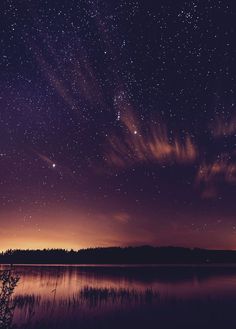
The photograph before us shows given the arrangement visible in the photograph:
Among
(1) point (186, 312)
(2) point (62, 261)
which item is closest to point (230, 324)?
(1) point (186, 312)

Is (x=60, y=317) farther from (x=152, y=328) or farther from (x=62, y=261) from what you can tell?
(x=62, y=261)

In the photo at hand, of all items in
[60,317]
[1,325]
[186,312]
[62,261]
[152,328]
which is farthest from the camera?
[62,261]

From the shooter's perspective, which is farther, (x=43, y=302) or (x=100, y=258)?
(x=100, y=258)

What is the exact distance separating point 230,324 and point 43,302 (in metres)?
16.2

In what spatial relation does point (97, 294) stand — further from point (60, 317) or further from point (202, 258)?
point (202, 258)

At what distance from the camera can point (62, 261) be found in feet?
485

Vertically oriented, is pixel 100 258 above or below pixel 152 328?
above

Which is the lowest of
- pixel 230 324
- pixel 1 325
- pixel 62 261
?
pixel 230 324

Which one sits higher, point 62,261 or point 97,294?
point 62,261

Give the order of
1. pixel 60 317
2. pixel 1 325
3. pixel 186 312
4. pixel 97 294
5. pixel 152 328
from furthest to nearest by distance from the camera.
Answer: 1. pixel 97 294
2. pixel 186 312
3. pixel 60 317
4. pixel 152 328
5. pixel 1 325

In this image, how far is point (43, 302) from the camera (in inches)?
1138

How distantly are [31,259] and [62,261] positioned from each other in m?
14.2

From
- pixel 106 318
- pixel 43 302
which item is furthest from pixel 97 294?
pixel 106 318

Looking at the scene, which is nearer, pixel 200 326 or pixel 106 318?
pixel 200 326
